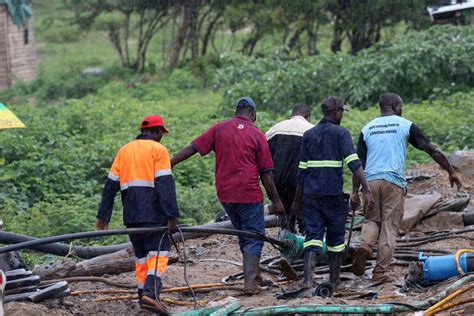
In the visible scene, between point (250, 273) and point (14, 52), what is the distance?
29202 mm

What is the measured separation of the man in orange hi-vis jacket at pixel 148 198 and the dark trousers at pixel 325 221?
143 centimetres

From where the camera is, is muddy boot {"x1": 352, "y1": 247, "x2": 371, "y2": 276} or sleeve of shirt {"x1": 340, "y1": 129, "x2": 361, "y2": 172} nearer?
sleeve of shirt {"x1": 340, "y1": 129, "x2": 361, "y2": 172}

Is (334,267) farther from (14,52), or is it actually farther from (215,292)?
(14,52)

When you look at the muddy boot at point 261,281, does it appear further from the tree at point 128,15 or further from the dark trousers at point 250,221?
the tree at point 128,15

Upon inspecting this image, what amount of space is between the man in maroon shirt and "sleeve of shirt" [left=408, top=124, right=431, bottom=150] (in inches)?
57.2

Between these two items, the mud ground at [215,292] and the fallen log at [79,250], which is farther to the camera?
the fallen log at [79,250]

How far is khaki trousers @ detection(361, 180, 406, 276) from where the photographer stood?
9766mm

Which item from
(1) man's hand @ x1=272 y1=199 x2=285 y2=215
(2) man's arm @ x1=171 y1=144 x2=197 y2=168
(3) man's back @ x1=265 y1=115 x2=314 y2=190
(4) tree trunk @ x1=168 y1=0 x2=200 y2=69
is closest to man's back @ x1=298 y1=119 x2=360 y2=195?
(1) man's hand @ x1=272 y1=199 x2=285 y2=215

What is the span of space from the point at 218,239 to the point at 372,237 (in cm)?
345

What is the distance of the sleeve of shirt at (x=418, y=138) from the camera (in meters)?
9.76

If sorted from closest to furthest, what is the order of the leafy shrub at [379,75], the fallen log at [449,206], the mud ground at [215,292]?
the mud ground at [215,292]
the fallen log at [449,206]
the leafy shrub at [379,75]

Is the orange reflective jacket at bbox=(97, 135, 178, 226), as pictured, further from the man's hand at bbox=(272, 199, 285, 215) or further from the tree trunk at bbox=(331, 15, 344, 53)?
the tree trunk at bbox=(331, 15, 344, 53)

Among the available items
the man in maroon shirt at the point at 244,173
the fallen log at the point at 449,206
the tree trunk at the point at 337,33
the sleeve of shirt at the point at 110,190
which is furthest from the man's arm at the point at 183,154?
the tree trunk at the point at 337,33

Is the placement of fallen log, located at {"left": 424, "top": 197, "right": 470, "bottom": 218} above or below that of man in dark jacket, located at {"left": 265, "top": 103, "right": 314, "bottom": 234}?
below
